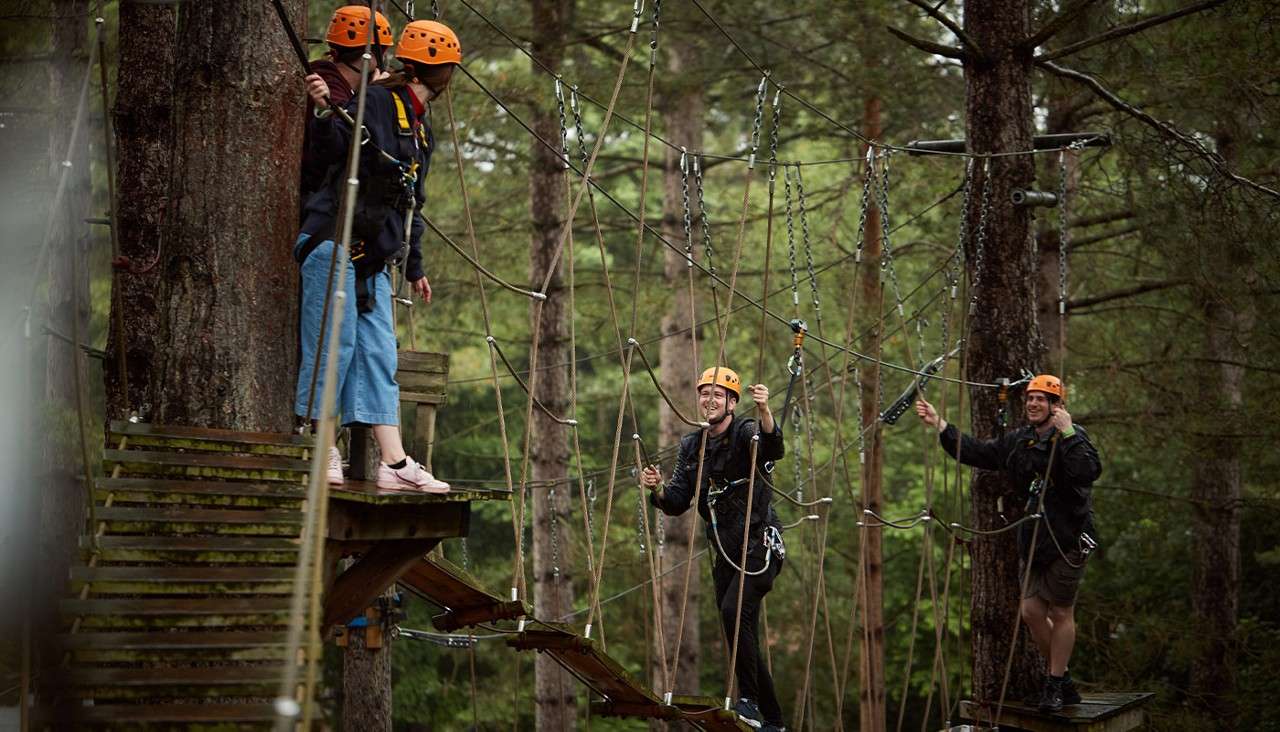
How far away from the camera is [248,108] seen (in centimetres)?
387

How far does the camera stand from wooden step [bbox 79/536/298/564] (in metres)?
3.13

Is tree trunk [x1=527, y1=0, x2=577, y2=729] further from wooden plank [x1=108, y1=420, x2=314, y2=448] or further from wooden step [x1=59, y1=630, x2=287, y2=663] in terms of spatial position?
wooden step [x1=59, y1=630, x2=287, y2=663]

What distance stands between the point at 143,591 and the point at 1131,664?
9850 mm


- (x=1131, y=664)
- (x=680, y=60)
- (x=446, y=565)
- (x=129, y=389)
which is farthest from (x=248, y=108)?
(x=1131, y=664)

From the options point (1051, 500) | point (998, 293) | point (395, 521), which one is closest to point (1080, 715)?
point (1051, 500)

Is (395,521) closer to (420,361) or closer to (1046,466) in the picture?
(420,361)

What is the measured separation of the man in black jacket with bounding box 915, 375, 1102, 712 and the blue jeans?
9.28 feet

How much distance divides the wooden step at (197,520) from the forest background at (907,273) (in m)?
1.71

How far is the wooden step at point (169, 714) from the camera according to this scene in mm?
2719

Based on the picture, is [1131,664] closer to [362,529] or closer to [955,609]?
[955,609]

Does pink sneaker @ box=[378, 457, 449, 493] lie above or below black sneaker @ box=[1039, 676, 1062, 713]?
above

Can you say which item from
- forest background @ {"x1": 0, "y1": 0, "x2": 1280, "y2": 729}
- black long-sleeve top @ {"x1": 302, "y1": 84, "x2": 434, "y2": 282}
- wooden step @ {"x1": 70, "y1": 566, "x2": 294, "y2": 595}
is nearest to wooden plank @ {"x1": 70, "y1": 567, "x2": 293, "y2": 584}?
wooden step @ {"x1": 70, "y1": 566, "x2": 294, "y2": 595}

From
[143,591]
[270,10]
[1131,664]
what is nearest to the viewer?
[143,591]

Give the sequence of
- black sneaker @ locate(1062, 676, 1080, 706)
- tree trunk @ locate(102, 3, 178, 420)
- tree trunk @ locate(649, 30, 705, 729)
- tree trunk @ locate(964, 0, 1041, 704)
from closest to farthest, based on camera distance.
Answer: tree trunk @ locate(102, 3, 178, 420) < black sneaker @ locate(1062, 676, 1080, 706) < tree trunk @ locate(964, 0, 1041, 704) < tree trunk @ locate(649, 30, 705, 729)
